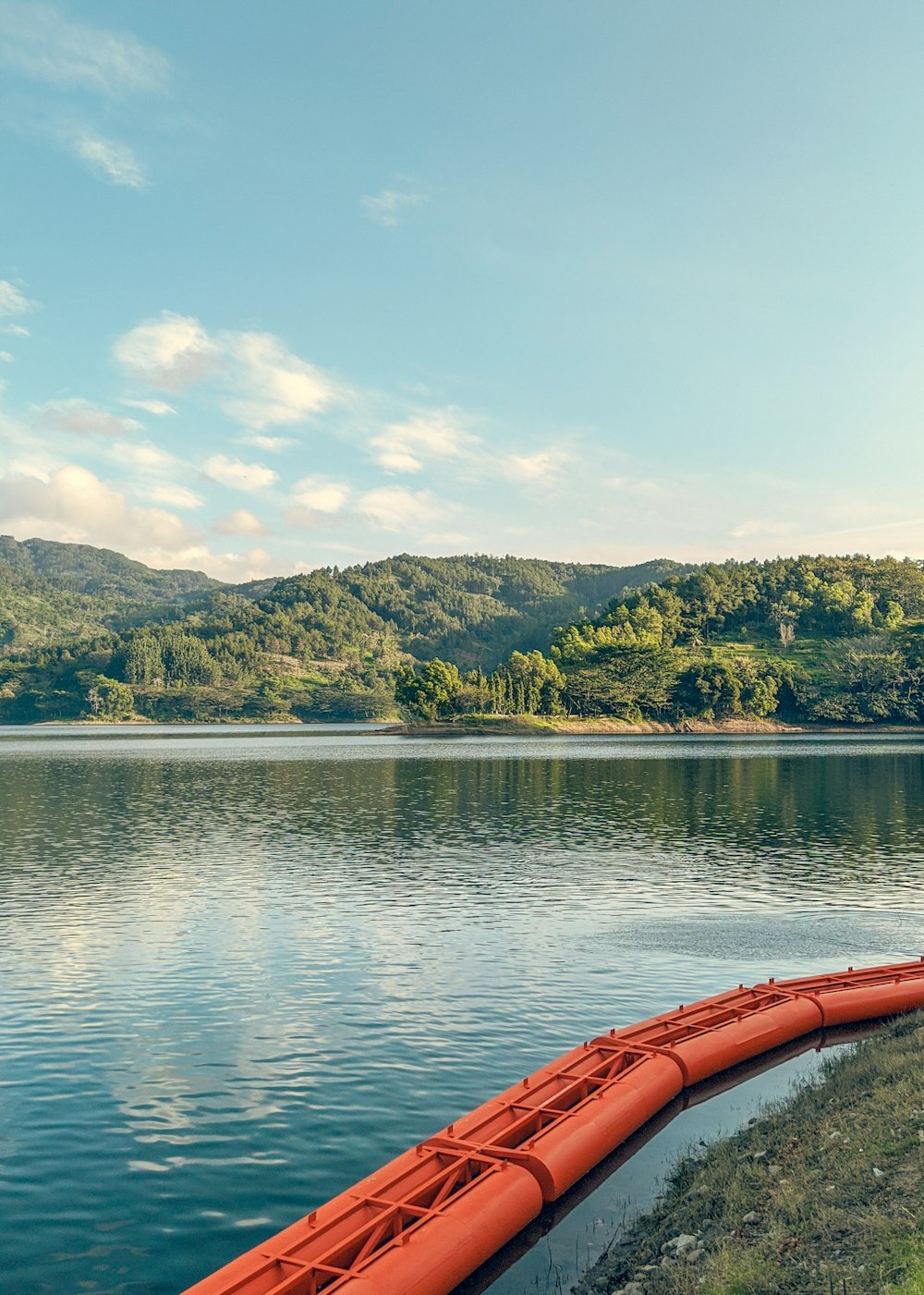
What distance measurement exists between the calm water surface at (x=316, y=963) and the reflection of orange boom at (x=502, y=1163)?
1.29 m

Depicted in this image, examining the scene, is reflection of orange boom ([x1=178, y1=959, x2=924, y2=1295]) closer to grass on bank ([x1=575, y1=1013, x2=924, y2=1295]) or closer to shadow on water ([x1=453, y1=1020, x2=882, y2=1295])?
shadow on water ([x1=453, y1=1020, x2=882, y2=1295])

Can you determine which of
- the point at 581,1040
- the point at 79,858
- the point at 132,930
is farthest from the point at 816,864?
the point at 79,858

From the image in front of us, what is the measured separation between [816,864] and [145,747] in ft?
501

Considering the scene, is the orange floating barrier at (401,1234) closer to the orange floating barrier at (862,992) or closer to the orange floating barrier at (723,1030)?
the orange floating barrier at (723,1030)

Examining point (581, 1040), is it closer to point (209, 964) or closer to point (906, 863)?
point (209, 964)

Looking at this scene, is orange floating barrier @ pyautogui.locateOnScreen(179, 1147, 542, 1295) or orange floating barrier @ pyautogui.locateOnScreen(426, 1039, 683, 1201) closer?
orange floating barrier @ pyautogui.locateOnScreen(179, 1147, 542, 1295)

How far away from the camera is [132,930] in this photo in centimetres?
3619

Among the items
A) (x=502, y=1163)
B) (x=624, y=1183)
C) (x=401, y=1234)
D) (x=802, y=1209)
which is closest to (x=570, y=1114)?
(x=624, y=1183)

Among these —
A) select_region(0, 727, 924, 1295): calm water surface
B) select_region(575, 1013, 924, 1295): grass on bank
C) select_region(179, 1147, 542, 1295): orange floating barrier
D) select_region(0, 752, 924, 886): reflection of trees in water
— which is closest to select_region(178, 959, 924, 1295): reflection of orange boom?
select_region(179, 1147, 542, 1295): orange floating barrier

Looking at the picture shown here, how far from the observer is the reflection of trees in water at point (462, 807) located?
2340 inches

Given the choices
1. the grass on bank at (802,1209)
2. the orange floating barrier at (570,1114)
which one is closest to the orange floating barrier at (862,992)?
the grass on bank at (802,1209)

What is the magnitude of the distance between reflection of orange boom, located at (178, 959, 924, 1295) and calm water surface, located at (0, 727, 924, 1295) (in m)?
1.29

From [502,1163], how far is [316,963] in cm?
1704

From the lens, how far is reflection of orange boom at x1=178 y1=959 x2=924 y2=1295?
12875 millimetres
